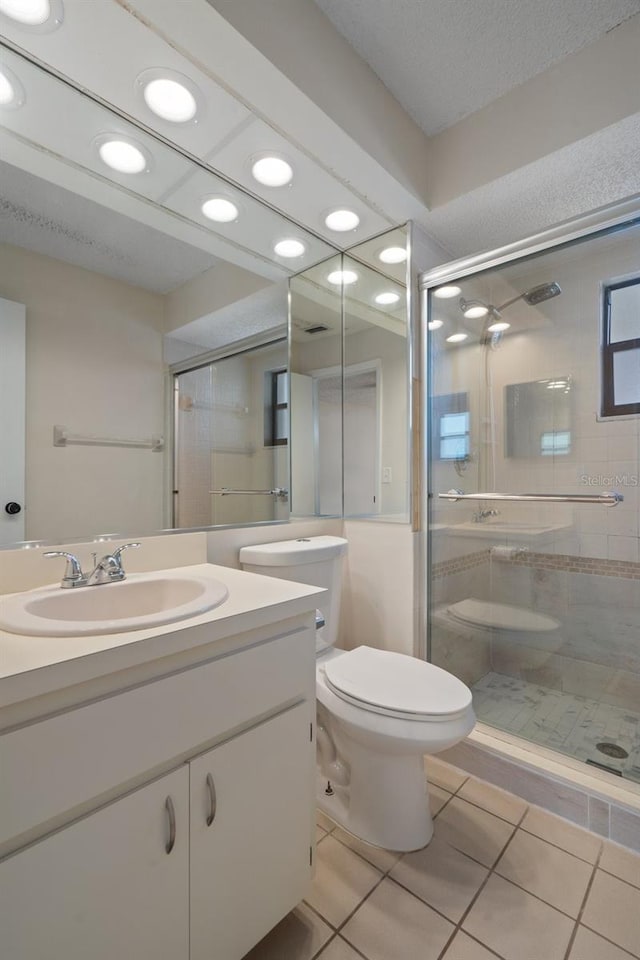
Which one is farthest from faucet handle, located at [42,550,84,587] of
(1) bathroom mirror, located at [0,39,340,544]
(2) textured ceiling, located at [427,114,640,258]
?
(2) textured ceiling, located at [427,114,640,258]

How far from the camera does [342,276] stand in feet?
7.04

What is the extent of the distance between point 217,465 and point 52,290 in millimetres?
748

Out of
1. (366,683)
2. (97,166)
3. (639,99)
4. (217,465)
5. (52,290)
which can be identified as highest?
(639,99)

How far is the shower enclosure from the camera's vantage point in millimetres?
1784

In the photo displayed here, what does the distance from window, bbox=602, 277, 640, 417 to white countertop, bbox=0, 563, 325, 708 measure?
1588 mm

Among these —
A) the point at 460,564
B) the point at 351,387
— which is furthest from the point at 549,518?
the point at 351,387

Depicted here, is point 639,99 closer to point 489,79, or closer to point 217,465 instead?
point 489,79

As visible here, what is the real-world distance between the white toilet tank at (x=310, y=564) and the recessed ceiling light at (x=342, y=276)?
1267 mm

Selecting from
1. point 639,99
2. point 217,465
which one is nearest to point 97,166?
point 217,465

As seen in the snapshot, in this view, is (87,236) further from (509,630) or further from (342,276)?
(509,630)

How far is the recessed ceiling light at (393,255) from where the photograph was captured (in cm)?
192

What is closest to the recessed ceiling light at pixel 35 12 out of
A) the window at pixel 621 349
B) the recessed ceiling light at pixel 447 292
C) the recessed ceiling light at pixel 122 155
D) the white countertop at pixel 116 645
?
the recessed ceiling light at pixel 122 155

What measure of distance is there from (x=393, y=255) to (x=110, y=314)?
1248mm

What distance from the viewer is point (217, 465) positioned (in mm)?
1679
